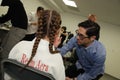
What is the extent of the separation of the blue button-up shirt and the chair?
1.12m

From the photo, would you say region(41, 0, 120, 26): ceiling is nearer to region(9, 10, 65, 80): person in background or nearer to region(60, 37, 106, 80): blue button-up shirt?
region(60, 37, 106, 80): blue button-up shirt

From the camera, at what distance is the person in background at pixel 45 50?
1480 millimetres

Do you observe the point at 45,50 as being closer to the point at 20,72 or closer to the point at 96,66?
the point at 20,72

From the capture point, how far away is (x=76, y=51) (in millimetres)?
2740

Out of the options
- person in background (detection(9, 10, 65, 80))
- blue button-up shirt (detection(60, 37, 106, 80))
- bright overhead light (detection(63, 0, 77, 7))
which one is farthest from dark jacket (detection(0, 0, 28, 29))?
bright overhead light (detection(63, 0, 77, 7))

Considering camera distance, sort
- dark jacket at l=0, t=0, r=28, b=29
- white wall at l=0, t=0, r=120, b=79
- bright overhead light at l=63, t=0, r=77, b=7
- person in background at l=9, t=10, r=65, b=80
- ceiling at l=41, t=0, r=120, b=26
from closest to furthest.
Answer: person in background at l=9, t=10, r=65, b=80, dark jacket at l=0, t=0, r=28, b=29, ceiling at l=41, t=0, r=120, b=26, white wall at l=0, t=0, r=120, b=79, bright overhead light at l=63, t=0, r=77, b=7

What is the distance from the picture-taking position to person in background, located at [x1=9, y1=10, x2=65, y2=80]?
148 centimetres

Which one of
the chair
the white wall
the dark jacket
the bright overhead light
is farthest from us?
the bright overhead light

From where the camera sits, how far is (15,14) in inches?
139

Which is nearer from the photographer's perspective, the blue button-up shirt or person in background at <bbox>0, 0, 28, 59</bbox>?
the blue button-up shirt

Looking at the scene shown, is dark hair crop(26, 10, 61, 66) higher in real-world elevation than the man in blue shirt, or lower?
higher

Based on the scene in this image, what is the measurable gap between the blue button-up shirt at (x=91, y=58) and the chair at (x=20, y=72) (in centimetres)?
112

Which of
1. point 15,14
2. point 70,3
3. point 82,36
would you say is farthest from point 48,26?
point 70,3

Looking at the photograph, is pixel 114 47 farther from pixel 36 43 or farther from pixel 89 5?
pixel 36 43
